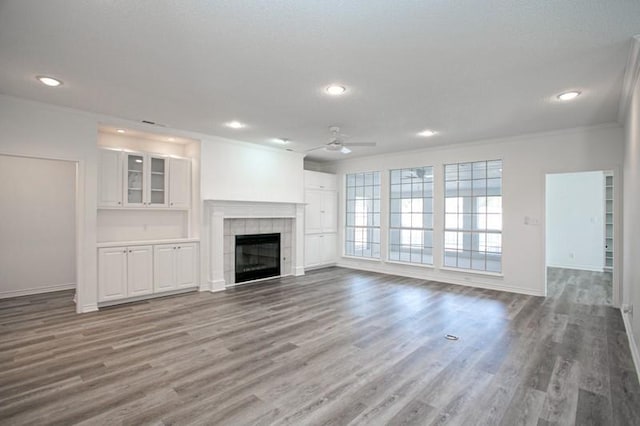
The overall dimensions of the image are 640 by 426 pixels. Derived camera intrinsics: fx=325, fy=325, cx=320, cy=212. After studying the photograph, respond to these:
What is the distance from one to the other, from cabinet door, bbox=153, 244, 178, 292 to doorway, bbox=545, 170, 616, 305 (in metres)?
7.47

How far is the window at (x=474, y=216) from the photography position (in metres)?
6.09

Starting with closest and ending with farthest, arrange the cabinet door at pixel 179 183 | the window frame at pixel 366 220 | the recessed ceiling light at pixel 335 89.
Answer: the recessed ceiling light at pixel 335 89, the cabinet door at pixel 179 183, the window frame at pixel 366 220

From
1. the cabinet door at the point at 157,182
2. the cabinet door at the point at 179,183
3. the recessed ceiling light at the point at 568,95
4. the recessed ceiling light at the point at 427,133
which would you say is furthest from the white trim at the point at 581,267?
the cabinet door at the point at 157,182

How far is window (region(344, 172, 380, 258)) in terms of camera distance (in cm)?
781

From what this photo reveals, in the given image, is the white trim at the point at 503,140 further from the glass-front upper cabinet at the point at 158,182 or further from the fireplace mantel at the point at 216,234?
the glass-front upper cabinet at the point at 158,182

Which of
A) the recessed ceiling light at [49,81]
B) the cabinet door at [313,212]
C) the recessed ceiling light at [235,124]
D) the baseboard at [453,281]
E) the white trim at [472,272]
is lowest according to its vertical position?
the baseboard at [453,281]

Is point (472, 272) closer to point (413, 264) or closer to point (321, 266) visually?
point (413, 264)

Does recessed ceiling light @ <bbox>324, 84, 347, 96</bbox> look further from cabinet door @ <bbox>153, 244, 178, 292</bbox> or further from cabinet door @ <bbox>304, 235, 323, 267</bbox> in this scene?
cabinet door @ <bbox>304, 235, 323, 267</bbox>

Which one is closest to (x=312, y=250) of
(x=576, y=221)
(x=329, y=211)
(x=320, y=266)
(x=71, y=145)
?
(x=320, y=266)

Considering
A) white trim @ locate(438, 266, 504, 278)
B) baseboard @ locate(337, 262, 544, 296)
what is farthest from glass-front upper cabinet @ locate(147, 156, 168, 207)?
white trim @ locate(438, 266, 504, 278)

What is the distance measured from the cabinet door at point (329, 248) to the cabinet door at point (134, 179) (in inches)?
164

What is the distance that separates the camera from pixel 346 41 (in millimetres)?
2551

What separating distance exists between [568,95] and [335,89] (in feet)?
8.66

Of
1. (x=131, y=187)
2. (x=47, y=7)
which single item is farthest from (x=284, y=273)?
(x=47, y=7)
